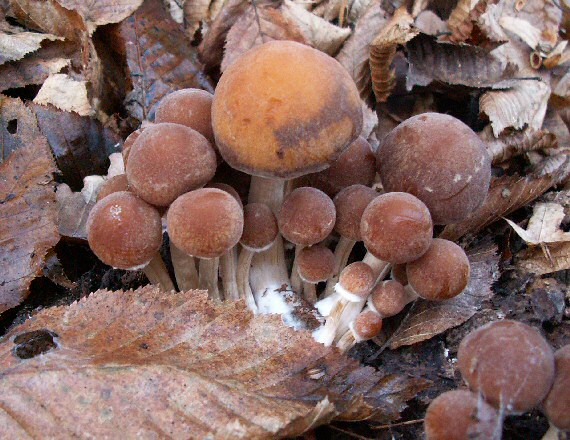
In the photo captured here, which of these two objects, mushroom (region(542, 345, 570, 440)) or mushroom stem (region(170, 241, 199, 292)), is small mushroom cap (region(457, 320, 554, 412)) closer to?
mushroom (region(542, 345, 570, 440))

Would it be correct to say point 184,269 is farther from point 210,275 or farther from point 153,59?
Result: point 153,59

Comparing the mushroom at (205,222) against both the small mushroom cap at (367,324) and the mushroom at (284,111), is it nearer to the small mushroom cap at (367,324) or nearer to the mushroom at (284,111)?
the mushroom at (284,111)

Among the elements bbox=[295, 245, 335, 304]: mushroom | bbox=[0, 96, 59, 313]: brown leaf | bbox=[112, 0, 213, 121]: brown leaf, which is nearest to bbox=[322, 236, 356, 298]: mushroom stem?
bbox=[295, 245, 335, 304]: mushroom

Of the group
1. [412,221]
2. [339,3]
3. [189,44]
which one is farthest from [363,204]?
[339,3]

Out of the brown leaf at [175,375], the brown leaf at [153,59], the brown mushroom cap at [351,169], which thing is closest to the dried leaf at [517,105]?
the brown mushroom cap at [351,169]

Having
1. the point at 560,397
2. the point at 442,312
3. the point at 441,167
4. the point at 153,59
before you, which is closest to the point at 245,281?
the point at 442,312

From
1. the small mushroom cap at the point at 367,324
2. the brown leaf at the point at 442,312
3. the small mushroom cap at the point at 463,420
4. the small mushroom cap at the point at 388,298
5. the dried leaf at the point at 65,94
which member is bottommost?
the brown leaf at the point at 442,312

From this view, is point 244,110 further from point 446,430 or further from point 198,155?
point 446,430
